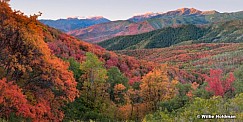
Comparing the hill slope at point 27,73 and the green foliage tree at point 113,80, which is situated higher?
the hill slope at point 27,73

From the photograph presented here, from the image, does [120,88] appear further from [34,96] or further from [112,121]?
[34,96]

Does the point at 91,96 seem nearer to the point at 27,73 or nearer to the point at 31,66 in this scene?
→ the point at 27,73

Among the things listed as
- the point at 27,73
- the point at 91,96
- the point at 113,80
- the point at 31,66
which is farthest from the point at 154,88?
the point at 31,66

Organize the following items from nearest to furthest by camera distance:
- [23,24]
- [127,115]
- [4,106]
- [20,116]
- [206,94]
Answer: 1. [4,106]
2. [20,116]
3. [23,24]
4. [206,94]
5. [127,115]

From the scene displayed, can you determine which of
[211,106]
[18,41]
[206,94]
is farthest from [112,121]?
[211,106]

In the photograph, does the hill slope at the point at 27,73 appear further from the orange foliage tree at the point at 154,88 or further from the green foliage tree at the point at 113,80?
the green foliage tree at the point at 113,80

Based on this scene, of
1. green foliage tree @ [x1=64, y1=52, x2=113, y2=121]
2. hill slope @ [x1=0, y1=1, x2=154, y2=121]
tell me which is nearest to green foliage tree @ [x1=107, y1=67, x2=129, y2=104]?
green foliage tree @ [x1=64, y1=52, x2=113, y2=121]

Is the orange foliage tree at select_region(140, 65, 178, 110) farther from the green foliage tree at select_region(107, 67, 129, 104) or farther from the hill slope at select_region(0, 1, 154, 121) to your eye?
the hill slope at select_region(0, 1, 154, 121)

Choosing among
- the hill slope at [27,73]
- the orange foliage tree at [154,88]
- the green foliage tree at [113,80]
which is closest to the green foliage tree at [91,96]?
the green foliage tree at [113,80]

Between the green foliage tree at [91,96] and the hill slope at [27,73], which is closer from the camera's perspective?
the hill slope at [27,73]

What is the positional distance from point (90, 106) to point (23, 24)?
15.5m

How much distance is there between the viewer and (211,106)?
559 inches

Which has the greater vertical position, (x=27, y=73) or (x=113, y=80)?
(x=27, y=73)

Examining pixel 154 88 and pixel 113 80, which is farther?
pixel 113 80
